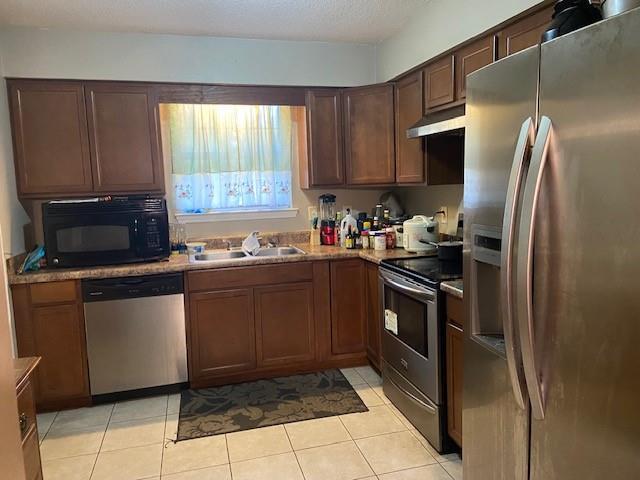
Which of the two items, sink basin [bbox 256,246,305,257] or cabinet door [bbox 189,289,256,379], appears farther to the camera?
sink basin [bbox 256,246,305,257]

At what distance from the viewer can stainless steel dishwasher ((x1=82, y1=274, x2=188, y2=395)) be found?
9.89ft

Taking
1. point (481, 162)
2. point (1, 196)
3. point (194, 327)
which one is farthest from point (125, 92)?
point (481, 162)

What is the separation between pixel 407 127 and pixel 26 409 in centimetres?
269

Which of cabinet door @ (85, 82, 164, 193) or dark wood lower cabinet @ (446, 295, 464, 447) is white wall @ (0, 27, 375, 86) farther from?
dark wood lower cabinet @ (446, 295, 464, 447)

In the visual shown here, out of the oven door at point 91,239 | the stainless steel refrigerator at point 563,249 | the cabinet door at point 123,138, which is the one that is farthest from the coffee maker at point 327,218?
the stainless steel refrigerator at point 563,249

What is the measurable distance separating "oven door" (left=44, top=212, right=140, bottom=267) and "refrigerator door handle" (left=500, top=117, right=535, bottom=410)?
2488mm

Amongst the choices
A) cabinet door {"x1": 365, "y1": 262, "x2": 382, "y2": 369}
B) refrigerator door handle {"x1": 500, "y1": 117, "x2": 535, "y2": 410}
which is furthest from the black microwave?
refrigerator door handle {"x1": 500, "y1": 117, "x2": 535, "y2": 410}

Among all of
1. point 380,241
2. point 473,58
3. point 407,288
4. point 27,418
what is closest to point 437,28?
point 473,58

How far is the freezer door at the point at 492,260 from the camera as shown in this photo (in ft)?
4.60

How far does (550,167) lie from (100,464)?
2.49 meters

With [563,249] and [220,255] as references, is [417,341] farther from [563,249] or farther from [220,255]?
[220,255]

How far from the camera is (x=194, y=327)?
3.20m

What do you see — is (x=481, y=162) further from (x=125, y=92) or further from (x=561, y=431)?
(x=125, y=92)

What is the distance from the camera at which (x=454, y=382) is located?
2.31m
